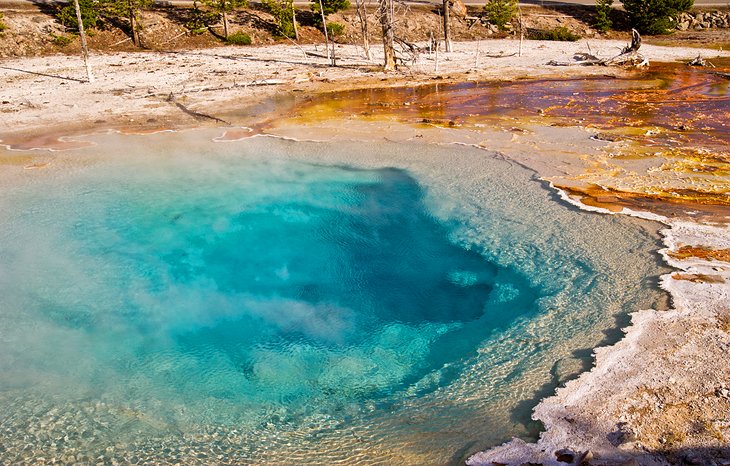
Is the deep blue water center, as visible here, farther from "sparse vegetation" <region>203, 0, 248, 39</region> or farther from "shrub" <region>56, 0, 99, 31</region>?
"sparse vegetation" <region>203, 0, 248, 39</region>

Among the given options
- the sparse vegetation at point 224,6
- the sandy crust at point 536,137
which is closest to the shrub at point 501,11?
the sandy crust at point 536,137

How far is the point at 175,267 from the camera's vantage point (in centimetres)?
678

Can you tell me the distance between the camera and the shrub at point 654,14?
2370cm

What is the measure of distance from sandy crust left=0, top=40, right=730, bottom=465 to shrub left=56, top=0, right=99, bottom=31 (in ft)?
7.33

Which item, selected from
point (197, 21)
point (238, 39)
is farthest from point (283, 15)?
point (197, 21)

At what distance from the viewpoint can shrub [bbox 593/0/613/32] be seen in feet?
78.7

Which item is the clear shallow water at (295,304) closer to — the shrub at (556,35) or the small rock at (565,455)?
the small rock at (565,455)

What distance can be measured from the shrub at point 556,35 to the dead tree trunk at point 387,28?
8808 mm

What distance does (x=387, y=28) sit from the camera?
16250 mm

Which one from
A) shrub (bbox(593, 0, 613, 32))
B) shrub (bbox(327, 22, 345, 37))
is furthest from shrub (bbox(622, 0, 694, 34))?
shrub (bbox(327, 22, 345, 37))

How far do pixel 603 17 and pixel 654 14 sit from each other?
1.94 m

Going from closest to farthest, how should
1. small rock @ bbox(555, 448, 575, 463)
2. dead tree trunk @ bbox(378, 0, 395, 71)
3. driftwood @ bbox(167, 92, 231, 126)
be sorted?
small rock @ bbox(555, 448, 575, 463) → driftwood @ bbox(167, 92, 231, 126) → dead tree trunk @ bbox(378, 0, 395, 71)

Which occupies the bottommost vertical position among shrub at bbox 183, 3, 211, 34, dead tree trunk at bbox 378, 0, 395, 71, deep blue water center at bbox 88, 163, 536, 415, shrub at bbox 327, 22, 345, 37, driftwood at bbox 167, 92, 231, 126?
deep blue water center at bbox 88, 163, 536, 415

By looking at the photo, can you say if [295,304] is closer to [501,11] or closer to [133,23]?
[133,23]
